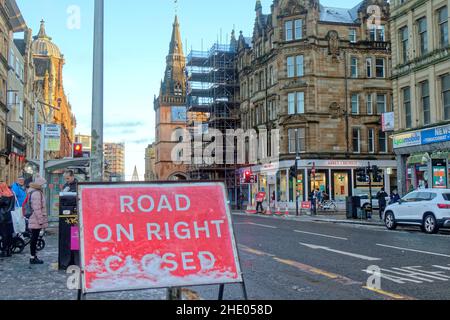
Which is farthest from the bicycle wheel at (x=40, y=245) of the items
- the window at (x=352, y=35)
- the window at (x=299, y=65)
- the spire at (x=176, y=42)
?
the spire at (x=176, y=42)

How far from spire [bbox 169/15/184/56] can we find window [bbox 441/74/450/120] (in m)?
104

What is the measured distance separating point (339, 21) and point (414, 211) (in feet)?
111

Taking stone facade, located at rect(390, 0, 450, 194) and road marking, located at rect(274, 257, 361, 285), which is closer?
road marking, located at rect(274, 257, 361, 285)

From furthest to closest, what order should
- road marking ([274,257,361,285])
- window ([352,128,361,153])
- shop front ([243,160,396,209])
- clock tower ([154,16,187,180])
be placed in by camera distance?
clock tower ([154,16,187,180]) < window ([352,128,361,153]) < shop front ([243,160,396,209]) < road marking ([274,257,361,285])

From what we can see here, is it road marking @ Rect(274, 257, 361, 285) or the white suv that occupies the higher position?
the white suv

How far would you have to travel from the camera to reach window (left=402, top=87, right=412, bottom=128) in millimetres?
30547

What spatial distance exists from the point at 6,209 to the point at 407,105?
83.5 feet

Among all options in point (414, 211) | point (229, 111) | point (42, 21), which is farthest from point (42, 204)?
point (42, 21)

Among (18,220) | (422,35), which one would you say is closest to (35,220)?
(18,220)

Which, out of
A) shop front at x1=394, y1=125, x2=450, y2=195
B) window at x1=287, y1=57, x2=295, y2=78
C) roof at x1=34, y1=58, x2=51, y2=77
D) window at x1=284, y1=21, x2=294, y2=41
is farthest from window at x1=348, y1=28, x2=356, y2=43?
roof at x1=34, y1=58, x2=51, y2=77

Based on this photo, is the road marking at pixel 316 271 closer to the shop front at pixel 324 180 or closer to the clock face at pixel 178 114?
the shop front at pixel 324 180

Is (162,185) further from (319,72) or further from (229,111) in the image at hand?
(229,111)

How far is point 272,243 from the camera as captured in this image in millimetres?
14523

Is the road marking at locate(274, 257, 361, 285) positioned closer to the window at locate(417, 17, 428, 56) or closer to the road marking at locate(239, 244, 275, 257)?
the road marking at locate(239, 244, 275, 257)
